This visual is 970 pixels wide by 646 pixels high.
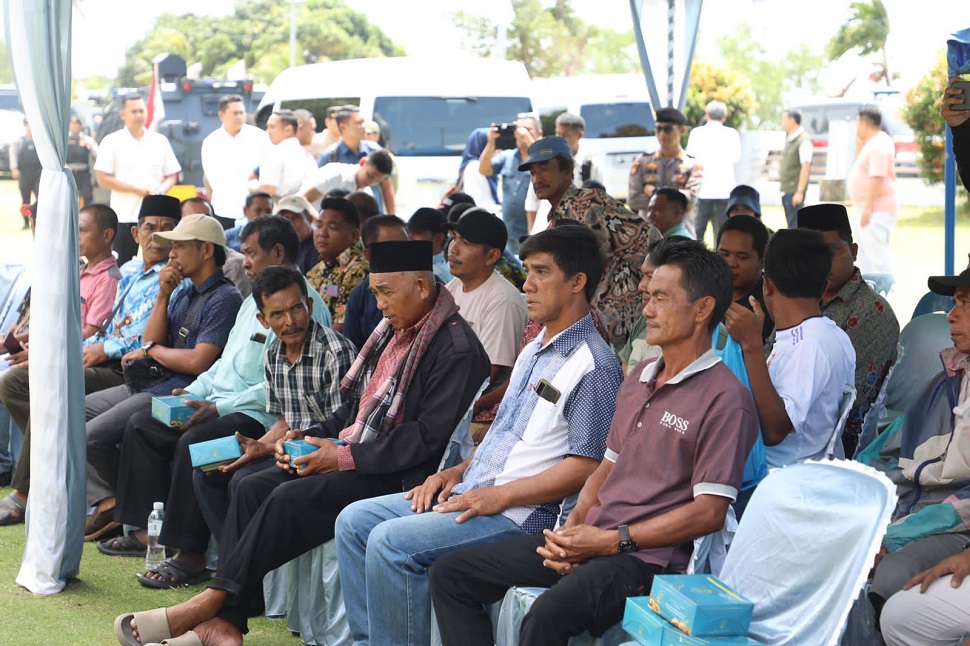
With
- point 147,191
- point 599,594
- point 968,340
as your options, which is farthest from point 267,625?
point 147,191

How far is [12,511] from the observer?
19.2ft

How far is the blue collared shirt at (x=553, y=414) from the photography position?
3602mm

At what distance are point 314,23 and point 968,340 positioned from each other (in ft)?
144

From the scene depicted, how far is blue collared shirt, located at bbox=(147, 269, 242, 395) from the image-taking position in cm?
552

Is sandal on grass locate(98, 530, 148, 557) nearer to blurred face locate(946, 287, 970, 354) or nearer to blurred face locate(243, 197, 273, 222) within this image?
blurred face locate(243, 197, 273, 222)

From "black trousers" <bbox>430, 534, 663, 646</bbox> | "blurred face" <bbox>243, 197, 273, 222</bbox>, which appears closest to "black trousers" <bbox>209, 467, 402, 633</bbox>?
"black trousers" <bbox>430, 534, 663, 646</bbox>

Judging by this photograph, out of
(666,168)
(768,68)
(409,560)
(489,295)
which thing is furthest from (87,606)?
(768,68)

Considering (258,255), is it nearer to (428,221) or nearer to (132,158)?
(428,221)

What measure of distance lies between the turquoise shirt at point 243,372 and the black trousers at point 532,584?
5.80 feet

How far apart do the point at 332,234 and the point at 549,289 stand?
3.05 meters

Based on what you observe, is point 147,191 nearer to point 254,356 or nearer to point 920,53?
point 254,356

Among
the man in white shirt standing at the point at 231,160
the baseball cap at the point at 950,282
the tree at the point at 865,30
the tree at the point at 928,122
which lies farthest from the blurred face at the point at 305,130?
the tree at the point at 865,30

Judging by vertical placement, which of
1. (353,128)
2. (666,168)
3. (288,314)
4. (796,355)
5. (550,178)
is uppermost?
(353,128)

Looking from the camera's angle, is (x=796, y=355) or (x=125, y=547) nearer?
(x=796, y=355)
